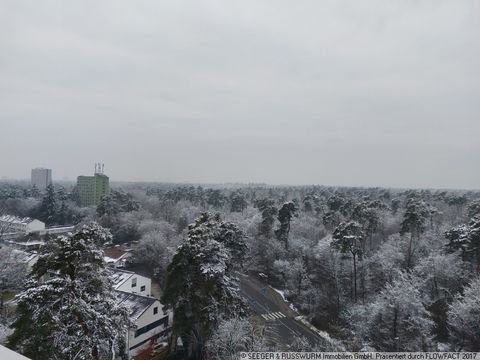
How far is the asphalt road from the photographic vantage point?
2319 cm

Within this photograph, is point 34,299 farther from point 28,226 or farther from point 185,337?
point 28,226

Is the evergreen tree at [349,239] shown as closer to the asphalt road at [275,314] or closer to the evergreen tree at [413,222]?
the asphalt road at [275,314]

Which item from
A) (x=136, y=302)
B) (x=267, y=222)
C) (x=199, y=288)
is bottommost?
(x=136, y=302)

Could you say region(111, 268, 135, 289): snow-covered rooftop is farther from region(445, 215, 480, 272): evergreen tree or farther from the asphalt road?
region(445, 215, 480, 272): evergreen tree

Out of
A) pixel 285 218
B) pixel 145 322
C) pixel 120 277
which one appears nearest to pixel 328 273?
pixel 285 218

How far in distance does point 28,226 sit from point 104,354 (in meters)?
57.9

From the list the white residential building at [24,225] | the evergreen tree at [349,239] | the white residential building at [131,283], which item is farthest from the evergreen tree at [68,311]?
the white residential building at [24,225]

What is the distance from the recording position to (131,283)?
28.7 meters

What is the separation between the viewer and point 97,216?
2229 inches

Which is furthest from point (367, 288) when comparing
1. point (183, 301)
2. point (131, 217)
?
point (131, 217)

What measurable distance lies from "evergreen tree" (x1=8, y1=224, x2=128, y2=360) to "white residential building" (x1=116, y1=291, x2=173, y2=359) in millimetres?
10444

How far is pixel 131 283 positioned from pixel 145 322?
22.5 feet

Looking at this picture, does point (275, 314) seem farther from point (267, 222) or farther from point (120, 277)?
point (267, 222)

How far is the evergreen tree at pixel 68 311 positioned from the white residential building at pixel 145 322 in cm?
1044
